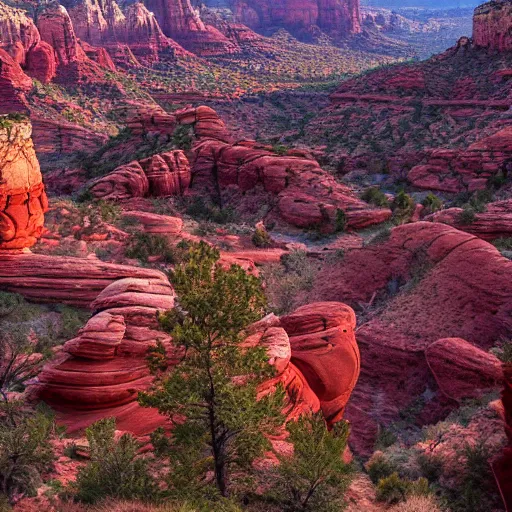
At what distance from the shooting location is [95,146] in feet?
187

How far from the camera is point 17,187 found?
16.6m

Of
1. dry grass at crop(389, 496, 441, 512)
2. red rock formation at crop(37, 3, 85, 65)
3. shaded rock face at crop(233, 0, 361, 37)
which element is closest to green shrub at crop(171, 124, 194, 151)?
dry grass at crop(389, 496, 441, 512)

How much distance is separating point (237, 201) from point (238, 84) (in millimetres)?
59843

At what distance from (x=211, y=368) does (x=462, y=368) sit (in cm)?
903

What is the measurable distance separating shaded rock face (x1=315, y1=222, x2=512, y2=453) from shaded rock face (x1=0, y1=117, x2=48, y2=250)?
1152 cm

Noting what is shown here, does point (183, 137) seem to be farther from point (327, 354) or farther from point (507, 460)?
point (507, 460)

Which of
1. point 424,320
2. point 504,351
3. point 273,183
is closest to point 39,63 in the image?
point 273,183

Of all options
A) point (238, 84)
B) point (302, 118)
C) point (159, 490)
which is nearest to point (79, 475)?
point (159, 490)

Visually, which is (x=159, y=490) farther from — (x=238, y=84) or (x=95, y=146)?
(x=238, y=84)

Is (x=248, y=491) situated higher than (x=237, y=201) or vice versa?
(x=248, y=491)

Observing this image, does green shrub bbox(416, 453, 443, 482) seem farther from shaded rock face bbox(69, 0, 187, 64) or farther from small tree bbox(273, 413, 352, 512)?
shaded rock face bbox(69, 0, 187, 64)

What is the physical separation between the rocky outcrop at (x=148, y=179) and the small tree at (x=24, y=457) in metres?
24.6

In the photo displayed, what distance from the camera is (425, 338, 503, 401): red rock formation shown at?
44.3 ft

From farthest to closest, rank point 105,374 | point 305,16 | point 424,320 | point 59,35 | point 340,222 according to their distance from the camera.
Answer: point 305,16, point 59,35, point 340,222, point 424,320, point 105,374
